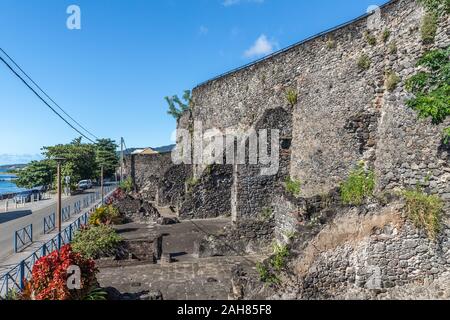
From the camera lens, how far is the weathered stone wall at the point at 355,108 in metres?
7.99

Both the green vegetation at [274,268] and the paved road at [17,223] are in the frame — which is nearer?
the green vegetation at [274,268]

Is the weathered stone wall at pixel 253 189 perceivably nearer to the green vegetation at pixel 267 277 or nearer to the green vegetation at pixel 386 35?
the green vegetation at pixel 267 277

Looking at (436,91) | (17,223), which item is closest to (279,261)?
(436,91)

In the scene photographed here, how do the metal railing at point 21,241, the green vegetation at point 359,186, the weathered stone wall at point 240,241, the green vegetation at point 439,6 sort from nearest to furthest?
the green vegetation at point 439,6 < the green vegetation at point 359,186 < the weathered stone wall at point 240,241 < the metal railing at point 21,241

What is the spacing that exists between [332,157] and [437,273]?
5686mm

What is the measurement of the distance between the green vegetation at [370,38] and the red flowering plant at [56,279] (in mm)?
10074

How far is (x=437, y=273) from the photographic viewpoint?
22.4ft

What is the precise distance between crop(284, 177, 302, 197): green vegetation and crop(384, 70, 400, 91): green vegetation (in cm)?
544

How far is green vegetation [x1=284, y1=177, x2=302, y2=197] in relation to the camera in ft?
44.4

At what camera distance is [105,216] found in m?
17.1

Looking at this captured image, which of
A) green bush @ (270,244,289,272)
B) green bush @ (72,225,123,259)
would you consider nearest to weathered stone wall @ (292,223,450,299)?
green bush @ (270,244,289,272)

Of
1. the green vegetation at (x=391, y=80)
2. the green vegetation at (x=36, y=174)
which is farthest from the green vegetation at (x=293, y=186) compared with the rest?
the green vegetation at (x=36, y=174)
